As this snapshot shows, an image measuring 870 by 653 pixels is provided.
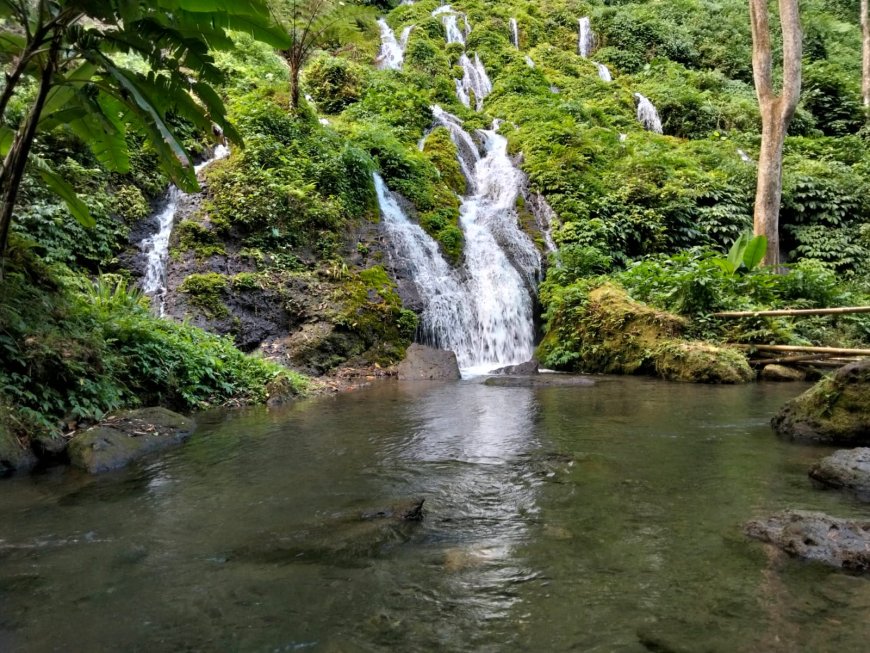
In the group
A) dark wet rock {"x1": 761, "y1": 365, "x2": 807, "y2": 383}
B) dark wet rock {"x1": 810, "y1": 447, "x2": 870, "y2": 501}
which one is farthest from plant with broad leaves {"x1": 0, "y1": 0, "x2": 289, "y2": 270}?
dark wet rock {"x1": 761, "y1": 365, "x2": 807, "y2": 383}

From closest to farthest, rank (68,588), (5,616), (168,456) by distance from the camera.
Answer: (5,616) → (68,588) → (168,456)

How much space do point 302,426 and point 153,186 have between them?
26.9 ft

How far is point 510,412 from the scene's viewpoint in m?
5.92

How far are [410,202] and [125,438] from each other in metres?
10.5

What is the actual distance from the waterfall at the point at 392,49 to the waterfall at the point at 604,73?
364 inches

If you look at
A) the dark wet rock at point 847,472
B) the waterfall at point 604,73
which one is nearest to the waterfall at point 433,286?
the dark wet rock at point 847,472

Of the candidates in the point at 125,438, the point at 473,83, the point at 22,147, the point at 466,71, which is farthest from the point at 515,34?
the point at 125,438

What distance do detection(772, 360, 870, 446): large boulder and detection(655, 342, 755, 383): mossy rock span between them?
146 inches

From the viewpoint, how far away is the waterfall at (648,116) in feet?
69.1

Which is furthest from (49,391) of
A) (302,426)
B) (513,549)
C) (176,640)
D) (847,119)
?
(847,119)

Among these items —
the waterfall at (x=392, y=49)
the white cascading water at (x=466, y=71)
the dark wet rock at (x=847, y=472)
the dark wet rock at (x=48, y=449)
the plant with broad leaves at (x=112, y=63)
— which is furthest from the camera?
the waterfall at (x=392, y=49)

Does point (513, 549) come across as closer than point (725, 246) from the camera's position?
Yes

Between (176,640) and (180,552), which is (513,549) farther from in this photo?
(180,552)

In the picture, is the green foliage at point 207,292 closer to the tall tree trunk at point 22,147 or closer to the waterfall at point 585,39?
→ the tall tree trunk at point 22,147
